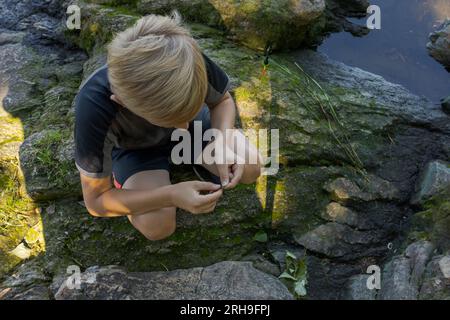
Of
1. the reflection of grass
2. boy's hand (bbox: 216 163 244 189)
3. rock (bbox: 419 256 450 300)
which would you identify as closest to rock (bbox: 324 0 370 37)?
the reflection of grass

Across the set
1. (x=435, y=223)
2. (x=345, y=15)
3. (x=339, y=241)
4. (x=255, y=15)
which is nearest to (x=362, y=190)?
(x=339, y=241)

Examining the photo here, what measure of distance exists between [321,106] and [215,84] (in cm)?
107

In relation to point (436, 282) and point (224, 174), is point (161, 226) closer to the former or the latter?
point (224, 174)

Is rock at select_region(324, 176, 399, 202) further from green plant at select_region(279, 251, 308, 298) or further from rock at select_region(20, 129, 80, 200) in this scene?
rock at select_region(20, 129, 80, 200)

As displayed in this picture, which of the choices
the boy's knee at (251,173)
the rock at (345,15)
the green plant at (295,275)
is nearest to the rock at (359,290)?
the green plant at (295,275)

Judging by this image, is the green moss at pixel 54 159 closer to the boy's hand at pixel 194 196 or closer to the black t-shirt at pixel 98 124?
the black t-shirt at pixel 98 124

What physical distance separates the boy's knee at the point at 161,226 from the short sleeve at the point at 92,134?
44 centimetres

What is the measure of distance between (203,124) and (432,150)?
1639 mm

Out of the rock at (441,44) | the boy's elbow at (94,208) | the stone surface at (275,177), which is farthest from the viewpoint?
the rock at (441,44)

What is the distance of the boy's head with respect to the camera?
192 centimetres

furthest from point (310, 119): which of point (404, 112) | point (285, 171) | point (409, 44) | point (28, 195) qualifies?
point (28, 195)

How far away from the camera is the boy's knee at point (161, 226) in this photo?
263cm

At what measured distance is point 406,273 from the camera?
257 centimetres

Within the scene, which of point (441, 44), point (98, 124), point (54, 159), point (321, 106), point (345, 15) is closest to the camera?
point (98, 124)
